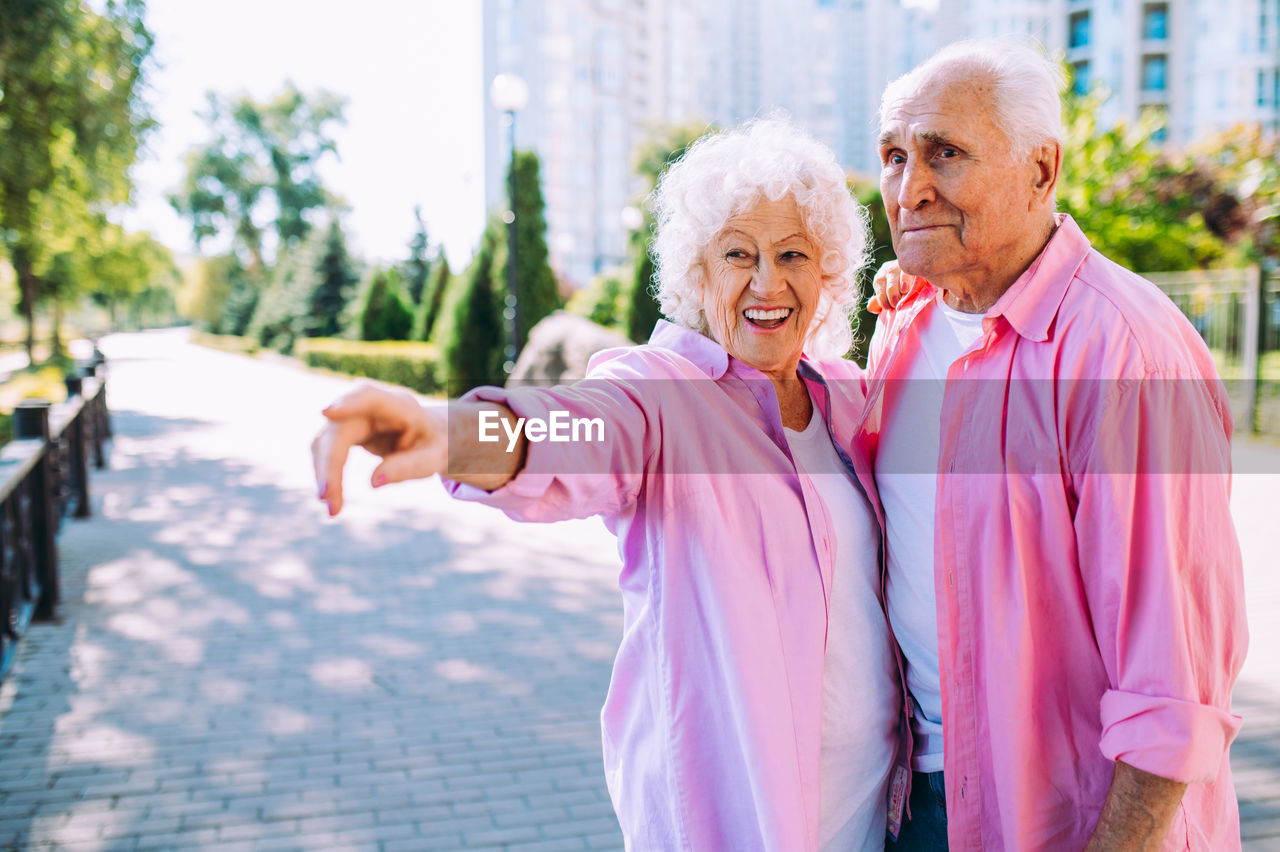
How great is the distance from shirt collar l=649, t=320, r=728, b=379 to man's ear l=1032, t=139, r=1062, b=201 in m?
0.66

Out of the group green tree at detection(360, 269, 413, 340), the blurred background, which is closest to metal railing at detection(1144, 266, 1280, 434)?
the blurred background

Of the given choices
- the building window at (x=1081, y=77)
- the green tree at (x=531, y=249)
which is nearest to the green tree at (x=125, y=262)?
the green tree at (x=531, y=249)

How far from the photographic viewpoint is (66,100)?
43.4ft

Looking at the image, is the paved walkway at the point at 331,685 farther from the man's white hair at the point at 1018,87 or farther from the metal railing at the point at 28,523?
the man's white hair at the point at 1018,87

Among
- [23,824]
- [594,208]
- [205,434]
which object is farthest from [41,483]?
[594,208]

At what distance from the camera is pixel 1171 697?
1483 millimetres

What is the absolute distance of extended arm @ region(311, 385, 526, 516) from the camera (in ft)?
3.61

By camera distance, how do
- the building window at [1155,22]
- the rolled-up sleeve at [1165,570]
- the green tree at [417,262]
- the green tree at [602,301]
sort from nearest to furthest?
the rolled-up sleeve at [1165,570] → the green tree at [602,301] → the green tree at [417,262] → the building window at [1155,22]

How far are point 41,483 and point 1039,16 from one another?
58161 mm

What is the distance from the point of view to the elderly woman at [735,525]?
5.73 feet

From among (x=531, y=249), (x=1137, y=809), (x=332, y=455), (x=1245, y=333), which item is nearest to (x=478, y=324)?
(x=531, y=249)

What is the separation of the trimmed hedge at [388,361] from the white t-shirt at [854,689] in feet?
69.0

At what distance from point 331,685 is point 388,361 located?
2131 cm

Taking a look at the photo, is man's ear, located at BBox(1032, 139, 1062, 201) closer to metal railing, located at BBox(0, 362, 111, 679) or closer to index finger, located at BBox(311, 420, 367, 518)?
index finger, located at BBox(311, 420, 367, 518)
